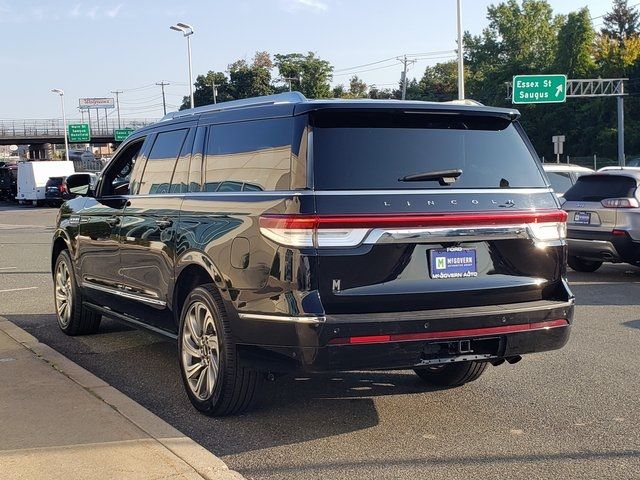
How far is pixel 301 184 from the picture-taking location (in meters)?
4.61

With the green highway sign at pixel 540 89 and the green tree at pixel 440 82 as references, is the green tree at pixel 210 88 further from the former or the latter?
the green highway sign at pixel 540 89

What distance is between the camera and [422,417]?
5.34m

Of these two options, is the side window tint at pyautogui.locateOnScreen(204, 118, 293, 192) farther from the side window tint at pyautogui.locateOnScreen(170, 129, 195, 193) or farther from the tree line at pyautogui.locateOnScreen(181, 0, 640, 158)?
the tree line at pyautogui.locateOnScreen(181, 0, 640, 158)

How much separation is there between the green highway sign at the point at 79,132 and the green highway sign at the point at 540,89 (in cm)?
5805

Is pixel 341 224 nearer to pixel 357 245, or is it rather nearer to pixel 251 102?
pixel 357 245

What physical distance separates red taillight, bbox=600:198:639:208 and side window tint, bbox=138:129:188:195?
7.62m

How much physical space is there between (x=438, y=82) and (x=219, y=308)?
10702 cm

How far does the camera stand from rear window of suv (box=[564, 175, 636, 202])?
1176cm

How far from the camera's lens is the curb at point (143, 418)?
4.27m

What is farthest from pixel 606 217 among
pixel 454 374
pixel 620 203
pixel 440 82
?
pixel 440 82

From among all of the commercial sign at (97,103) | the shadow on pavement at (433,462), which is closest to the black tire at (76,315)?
the shadow on pavement at (433,462)

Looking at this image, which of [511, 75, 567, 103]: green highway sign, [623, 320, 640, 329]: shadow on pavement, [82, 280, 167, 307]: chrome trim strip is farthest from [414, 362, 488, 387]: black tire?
[511, 75, 567, 103]: green highway sign

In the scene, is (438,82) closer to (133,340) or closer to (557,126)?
(557,126)

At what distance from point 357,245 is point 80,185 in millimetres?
4436
